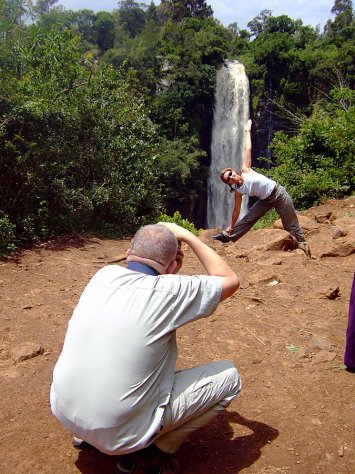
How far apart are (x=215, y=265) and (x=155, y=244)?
0.33 m

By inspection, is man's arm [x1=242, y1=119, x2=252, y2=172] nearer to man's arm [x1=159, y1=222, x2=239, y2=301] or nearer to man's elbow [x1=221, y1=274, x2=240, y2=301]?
man's arm [x1=159, y1=222, x2=239, y2=301]

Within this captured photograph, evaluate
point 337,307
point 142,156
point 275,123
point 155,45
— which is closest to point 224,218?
point 275,123

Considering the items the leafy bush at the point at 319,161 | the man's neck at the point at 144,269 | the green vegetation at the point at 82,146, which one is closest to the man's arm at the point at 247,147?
the green vegetation at the point at 82,146

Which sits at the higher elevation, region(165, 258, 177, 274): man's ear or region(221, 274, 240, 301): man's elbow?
region(165, 258, 177, 274): man's ear

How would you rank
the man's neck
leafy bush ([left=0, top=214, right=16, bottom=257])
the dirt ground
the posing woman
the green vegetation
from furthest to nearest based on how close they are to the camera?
1. the green vegetation
2. leafy bush ([left=0, top=214, right=16, bottom=257])
3. the posing woman
4. the dirt ground
5. the man's neck

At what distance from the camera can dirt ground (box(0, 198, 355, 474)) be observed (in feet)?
8.14

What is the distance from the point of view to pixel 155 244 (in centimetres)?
219

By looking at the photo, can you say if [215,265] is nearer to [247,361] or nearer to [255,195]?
[247,361]

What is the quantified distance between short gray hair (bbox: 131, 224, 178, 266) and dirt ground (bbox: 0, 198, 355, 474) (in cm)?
101

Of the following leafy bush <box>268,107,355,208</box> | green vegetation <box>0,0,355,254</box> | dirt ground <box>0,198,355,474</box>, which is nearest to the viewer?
dirt ground <box>0,198,355,474</box>

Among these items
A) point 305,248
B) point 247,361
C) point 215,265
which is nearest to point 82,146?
point 305,248

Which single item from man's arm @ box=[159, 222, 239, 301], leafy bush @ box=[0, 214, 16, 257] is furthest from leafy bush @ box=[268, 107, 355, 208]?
man's arm @ box=[159, 222, 239, 301]

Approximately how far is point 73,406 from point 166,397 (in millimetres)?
388

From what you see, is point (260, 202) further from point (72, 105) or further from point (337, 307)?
point (72, 105)
